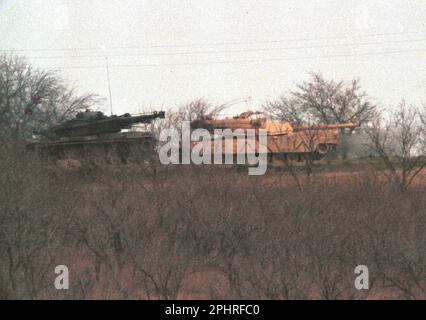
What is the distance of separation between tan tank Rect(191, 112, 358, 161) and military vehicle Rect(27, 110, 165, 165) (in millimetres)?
2784

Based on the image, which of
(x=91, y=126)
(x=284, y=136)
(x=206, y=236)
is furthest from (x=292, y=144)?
(x=206, y=236)

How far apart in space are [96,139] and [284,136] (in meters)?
7.00

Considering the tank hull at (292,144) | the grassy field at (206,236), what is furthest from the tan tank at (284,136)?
the grassy field at (206,236)

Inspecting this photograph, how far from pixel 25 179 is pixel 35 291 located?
333cm

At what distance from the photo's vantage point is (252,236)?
38.5 feet

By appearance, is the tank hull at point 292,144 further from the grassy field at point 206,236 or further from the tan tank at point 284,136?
the grassy field at point 206,236

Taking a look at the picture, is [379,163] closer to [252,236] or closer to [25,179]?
[252,236]

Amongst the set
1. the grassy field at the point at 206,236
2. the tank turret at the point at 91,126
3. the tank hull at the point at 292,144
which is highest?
the tank turret at the point at 91,126

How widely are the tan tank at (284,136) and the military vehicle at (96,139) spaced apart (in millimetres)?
2784

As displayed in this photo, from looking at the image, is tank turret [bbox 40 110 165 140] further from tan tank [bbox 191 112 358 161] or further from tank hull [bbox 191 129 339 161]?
tank hull [bbox 191 129 339 161]

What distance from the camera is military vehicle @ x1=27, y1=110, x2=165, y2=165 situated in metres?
21.7

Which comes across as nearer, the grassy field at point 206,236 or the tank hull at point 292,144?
the grassy field at point 206,236

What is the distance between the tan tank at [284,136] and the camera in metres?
25.2

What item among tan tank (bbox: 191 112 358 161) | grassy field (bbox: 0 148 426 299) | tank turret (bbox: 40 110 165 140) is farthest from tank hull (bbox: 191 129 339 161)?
grassy field (bbox: 0 148 426 299)
